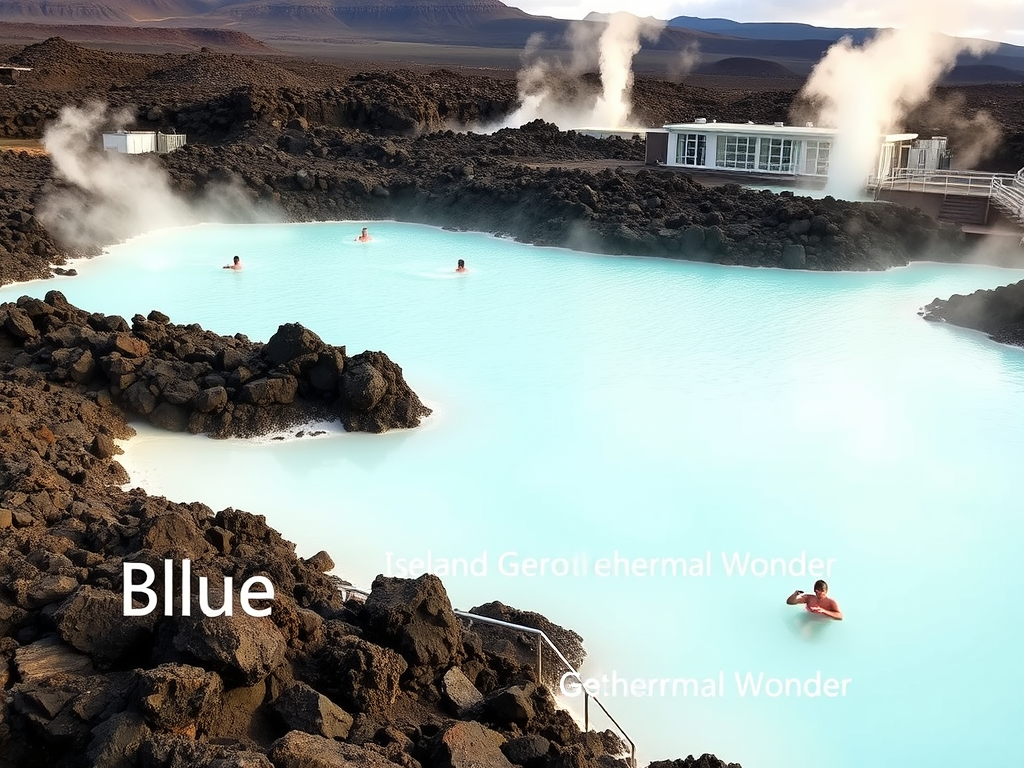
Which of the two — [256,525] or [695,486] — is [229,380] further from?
[695,486]

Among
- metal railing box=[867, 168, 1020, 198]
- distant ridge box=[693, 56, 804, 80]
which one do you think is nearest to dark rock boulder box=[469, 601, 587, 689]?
metal railing box=[867, 168, 1020, 198]

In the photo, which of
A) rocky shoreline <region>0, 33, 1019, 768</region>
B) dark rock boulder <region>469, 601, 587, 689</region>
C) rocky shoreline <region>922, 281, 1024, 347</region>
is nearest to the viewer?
rocky shoreline <region>0, 33, 1019, 768</region>

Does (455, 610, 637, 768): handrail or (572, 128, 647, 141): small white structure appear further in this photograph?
(572, 128, 647, 141): small white structure

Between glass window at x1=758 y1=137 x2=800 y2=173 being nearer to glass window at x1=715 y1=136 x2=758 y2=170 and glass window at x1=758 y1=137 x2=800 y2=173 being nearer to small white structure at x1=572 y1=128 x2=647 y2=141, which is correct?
glass window at x1=715 y1=136 x2=758 y2=170

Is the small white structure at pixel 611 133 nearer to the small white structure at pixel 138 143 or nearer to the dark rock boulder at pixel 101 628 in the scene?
the small white structure at pixel 138 143

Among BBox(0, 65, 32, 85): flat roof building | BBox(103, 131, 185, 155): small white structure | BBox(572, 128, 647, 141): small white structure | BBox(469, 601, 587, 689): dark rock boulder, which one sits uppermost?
BBox(0, 65, 32, 85): flat roof building

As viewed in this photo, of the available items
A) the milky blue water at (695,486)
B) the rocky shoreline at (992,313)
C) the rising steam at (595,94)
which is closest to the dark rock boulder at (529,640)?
the milky blue water at (695,486)

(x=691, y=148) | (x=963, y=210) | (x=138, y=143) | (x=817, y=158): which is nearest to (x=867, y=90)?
(x=817, y=158)
